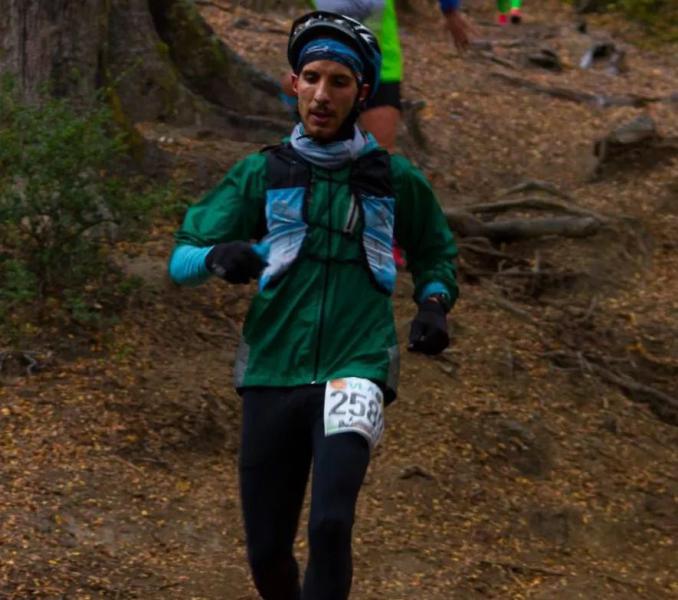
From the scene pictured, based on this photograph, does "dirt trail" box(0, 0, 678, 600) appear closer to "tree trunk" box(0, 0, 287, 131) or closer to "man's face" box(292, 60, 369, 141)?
"tree trunk" box(0, 0, 287, 131)

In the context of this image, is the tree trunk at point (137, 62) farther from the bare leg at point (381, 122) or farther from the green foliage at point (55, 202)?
the bare leg at point (381, 122)

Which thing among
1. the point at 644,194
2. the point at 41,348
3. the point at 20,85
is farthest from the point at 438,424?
the point at 644,194

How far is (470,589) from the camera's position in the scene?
6227mm

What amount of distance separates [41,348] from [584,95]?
27.8ft

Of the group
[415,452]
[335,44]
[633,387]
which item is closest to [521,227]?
[633,387]

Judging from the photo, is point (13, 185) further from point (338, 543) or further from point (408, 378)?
point (338, 543)

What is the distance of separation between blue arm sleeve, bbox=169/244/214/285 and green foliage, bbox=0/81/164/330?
2442 mm

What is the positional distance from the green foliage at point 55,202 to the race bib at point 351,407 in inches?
108

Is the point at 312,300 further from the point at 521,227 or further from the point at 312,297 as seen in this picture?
the point at 521,227

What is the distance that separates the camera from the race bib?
4.29m

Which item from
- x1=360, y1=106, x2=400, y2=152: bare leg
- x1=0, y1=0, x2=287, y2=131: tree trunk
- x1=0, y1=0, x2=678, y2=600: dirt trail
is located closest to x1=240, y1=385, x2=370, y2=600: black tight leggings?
x1=0, y1=0, x2=678, y2=600: dirt trail

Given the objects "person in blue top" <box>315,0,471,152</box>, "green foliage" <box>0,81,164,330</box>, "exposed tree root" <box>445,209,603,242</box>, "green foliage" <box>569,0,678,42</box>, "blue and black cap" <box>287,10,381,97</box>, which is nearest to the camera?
"blue and black cap" <box>287,10,381,97</box>

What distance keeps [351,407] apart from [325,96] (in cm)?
88

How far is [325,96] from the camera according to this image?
4469 millimetres
